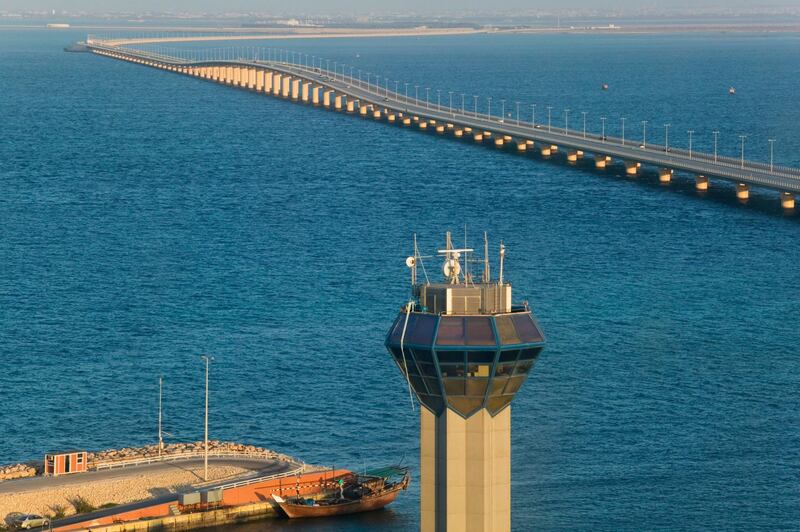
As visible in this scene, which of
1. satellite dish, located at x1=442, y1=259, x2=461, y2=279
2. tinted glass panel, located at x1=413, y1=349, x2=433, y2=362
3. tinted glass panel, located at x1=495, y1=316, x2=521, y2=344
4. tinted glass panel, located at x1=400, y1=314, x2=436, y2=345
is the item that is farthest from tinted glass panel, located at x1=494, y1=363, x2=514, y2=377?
satellite dish, located at x1=442, y1=259, x2=461, y2=279

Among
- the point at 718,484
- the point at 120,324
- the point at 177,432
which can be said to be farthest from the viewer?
the point at 120,324

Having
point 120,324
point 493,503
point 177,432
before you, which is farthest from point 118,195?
point 493,503

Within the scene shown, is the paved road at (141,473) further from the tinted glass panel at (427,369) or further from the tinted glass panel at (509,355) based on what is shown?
the tinted glass panel at (509,355)

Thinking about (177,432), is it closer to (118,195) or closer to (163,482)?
(163,482)

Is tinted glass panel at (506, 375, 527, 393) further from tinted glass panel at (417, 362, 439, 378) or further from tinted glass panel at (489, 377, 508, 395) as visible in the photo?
tinted glass panel at (417, 362, 439, 378)

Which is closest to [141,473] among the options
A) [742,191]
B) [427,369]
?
[427,369]

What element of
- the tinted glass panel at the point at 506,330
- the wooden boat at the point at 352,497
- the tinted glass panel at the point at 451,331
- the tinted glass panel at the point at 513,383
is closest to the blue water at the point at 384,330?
the wooden boat at the point at 352,497
